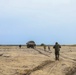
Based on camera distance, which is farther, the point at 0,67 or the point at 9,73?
the point at 0,67

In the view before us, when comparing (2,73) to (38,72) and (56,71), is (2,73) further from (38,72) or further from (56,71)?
(56,71)

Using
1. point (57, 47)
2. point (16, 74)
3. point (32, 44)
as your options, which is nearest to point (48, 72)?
point (16, 74)

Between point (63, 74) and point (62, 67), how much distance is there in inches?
115

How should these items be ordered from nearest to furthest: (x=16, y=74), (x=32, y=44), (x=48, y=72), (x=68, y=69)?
(x=16, y=74)
(x=48, y=72)
(x=68, y=69)
(x=32, y=44)

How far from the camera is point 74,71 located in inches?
910

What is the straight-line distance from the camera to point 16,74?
18766mm

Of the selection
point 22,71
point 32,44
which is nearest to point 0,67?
point 22,71

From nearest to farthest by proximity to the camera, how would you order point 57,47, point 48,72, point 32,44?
1. point 48,72
2. point 57,47
3. point 32,44

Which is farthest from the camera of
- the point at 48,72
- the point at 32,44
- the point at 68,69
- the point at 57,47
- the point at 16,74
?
the point at 32,44

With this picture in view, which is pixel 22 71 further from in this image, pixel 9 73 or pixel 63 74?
pixel 63 74

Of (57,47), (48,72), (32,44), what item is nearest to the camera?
(48,72)

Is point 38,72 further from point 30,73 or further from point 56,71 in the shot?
point 56,71

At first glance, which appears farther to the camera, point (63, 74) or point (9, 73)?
point (63, 74)

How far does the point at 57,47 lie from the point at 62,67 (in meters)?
7.49
